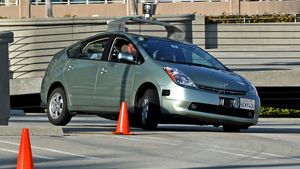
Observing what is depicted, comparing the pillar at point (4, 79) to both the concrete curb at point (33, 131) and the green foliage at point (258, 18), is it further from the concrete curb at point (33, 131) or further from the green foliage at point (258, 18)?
the green foliage at point (258, 18)

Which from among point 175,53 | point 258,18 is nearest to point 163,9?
point 258,18

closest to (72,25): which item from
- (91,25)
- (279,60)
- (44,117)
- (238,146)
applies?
(91,25)

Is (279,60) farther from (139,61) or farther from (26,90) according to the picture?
(139,61)

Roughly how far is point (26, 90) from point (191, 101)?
9950 millimetres

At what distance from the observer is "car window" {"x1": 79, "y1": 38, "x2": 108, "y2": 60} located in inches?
612

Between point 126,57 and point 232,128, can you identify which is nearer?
point 126,57

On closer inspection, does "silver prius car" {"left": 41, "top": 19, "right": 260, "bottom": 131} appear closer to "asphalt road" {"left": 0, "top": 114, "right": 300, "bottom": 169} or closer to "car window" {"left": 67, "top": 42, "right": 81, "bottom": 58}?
"car window" {"left": 67, "top": 42, "right": 81, "bottom": 58}

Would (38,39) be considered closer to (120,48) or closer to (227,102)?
(120,48)

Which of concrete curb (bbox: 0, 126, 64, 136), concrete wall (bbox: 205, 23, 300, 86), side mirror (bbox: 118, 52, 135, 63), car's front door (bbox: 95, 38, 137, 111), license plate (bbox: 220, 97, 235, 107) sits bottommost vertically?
concrete wall (bbox: 205, 23, 300, 86)

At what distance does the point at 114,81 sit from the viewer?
15039 millimetres

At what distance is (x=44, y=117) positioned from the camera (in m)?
19.8

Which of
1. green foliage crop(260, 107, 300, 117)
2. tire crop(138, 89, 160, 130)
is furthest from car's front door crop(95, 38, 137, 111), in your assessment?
green foliage crop(260, 107, 300, 117)

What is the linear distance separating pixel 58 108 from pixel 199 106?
2642 millimetres

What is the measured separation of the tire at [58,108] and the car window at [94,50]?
2.25 ft
